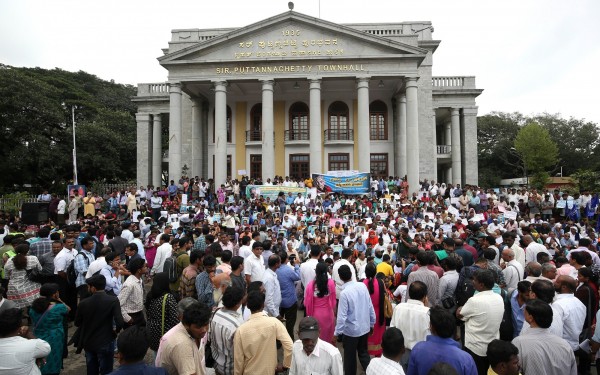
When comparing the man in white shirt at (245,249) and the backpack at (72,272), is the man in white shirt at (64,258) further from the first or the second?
the man in white shirt at (245,249)

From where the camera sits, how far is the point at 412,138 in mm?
24500

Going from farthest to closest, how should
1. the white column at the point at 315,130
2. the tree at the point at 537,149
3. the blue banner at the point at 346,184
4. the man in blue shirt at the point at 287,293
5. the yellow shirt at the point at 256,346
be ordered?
the tree at the point at 537,149
the white column at the point at 315,130
the blue banner at the point at 346,184
the man in blue shirt at the point at 287,293
the yellow shirt at the point at 256,346

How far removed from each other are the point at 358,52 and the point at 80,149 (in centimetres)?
2646

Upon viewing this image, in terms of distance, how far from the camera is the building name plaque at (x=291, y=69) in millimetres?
24875

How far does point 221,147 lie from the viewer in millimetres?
25125

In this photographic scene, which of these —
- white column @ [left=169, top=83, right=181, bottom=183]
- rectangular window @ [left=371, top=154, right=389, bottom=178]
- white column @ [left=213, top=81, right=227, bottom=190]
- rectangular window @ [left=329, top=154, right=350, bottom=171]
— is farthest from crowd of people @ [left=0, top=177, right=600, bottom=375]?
rectangular window @ [left=329, top=154, right=350, bottom=171]

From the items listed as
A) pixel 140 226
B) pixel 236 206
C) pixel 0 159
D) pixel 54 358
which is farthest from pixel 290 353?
pixel 0 159

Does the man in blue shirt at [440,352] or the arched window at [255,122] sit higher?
the arched window at [255,122]

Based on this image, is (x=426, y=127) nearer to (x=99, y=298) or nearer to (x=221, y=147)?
(x=221, y=147)

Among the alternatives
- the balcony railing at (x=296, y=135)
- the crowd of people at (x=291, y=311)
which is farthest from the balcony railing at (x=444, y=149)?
the crowd of people at (x=291, y=311)

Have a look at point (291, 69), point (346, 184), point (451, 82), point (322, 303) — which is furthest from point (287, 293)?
point (451, 82)

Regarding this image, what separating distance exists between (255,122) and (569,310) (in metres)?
27.6

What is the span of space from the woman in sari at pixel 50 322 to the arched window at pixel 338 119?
25.8 m

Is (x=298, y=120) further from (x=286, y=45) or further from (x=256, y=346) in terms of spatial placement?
(x=256, y=346)
